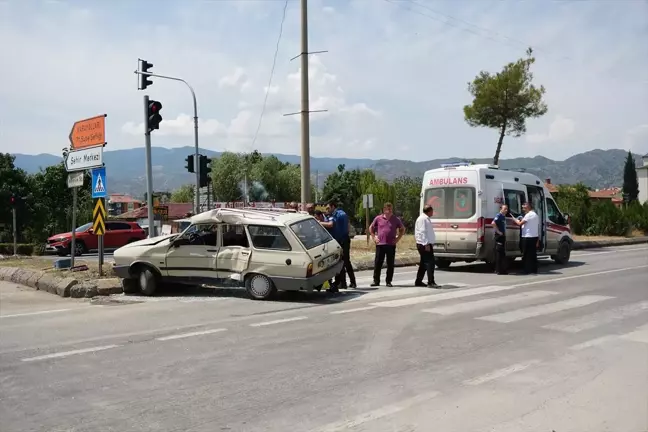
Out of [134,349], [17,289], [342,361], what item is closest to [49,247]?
[17,289]

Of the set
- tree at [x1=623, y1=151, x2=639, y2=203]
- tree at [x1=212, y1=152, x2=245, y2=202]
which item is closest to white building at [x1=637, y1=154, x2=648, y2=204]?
tree at [x1=623, y1=151, x2=639, y2=203]

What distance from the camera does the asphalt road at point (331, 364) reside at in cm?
454

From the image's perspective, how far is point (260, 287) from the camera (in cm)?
1037

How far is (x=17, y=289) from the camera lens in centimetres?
1285

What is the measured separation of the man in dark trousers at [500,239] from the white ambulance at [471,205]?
0.44 metres

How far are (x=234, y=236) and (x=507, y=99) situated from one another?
18394mm

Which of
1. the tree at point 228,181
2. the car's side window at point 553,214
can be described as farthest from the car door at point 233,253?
the tree at point 228,181

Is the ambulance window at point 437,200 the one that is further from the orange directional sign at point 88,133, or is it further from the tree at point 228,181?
the tree at point 228,181

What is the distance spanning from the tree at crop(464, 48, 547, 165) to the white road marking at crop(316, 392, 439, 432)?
21986 mm

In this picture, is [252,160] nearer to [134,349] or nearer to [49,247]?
[49,247]

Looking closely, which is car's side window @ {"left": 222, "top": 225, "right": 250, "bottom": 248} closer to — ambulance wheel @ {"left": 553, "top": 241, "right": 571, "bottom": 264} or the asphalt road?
the asphalt road

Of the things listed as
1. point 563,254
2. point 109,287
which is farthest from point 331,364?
point 563,254

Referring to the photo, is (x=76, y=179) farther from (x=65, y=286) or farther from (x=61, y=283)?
(x=65, y=286)

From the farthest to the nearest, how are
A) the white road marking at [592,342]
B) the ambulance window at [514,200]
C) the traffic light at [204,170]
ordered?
the traffic light at [204,170], the ambulance window at [514,200], the white road marking at [592,342]
